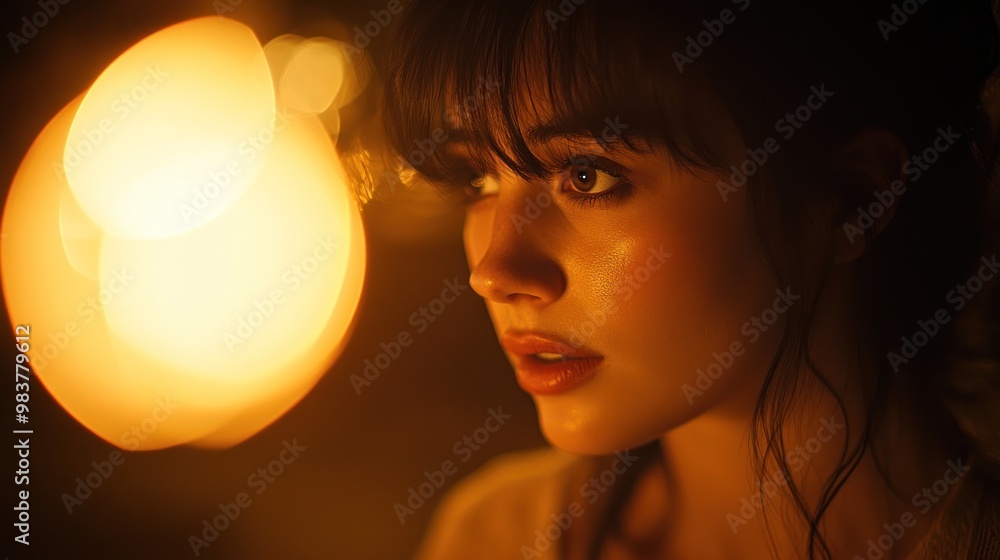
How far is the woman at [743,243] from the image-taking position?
674 mm

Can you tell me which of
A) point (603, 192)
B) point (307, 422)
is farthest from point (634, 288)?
point (307, 422)

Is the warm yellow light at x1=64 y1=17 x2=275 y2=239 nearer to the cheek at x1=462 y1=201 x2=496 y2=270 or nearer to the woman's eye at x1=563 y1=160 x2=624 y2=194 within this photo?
the cheek at x1=462 y1=201 x2=496 y2=270

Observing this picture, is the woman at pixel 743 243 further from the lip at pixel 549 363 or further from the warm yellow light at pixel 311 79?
the warm yellow light at pixel 311 79

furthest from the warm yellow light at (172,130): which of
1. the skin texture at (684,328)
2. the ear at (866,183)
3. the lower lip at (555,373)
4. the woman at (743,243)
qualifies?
the ear at (866,183)

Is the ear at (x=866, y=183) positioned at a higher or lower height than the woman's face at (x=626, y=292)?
higher

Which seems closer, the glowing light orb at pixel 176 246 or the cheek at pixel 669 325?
the cheek at pixel 669 325

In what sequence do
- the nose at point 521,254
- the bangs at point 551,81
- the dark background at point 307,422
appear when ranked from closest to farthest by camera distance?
the bangs at point 551,81, the nose at point 521,254, the dark background at point 307,422

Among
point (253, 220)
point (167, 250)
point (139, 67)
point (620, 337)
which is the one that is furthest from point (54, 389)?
point (620, 337)

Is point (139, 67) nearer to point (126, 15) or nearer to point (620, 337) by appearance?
point (126, 15)

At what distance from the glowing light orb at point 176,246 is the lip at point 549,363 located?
0.33 meters

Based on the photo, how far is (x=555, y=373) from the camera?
0.79m

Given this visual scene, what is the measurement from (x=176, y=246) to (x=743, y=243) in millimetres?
749

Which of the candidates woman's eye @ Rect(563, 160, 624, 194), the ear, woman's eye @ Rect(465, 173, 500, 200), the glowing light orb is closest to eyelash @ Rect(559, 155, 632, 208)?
woman's eye @ Rect(563, 160, 624, 194)

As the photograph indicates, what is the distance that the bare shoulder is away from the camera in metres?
0.94
